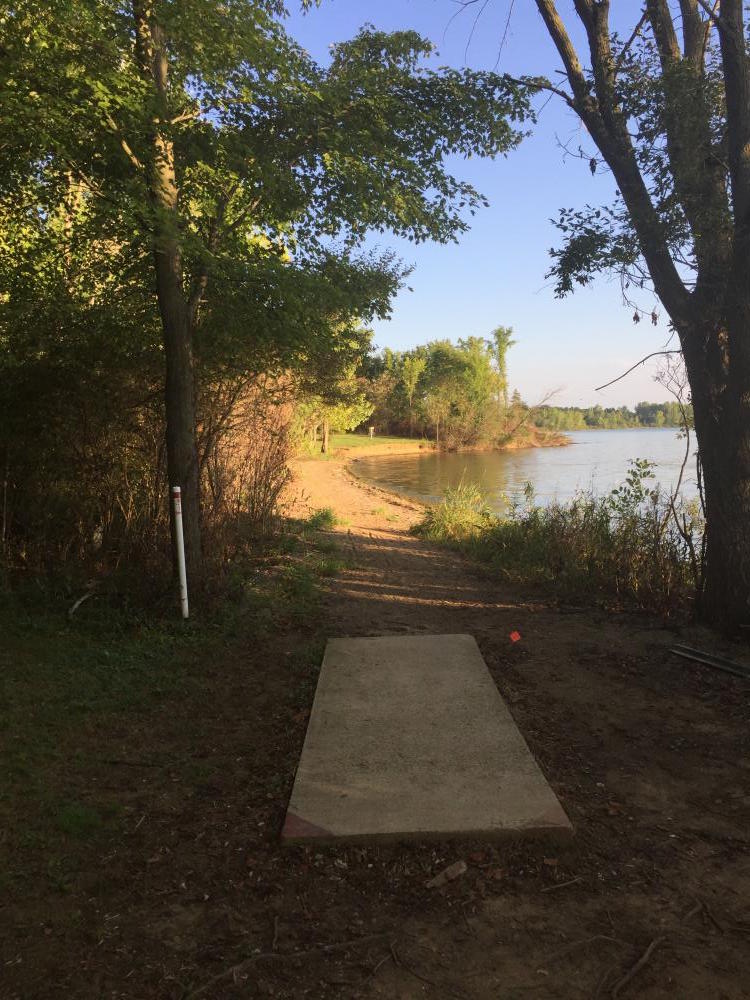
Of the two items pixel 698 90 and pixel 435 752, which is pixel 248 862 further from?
pixel 698 90

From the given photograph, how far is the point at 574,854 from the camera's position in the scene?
9.22ft

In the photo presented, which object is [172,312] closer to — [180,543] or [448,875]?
[180,543]

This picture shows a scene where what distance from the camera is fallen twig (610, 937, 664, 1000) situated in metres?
2.08

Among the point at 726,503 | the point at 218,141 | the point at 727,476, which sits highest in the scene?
the point at 218,141

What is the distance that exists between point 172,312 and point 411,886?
4788 mm

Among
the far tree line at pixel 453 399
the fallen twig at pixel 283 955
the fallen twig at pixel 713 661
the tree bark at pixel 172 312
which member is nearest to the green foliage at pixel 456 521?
the fallen twig at pixel 713 661

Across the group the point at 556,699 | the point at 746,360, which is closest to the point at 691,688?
the point at 556,699

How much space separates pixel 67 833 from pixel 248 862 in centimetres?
88

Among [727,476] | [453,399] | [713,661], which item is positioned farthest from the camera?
[453,399]

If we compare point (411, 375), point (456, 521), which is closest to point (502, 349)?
point (411, 375)

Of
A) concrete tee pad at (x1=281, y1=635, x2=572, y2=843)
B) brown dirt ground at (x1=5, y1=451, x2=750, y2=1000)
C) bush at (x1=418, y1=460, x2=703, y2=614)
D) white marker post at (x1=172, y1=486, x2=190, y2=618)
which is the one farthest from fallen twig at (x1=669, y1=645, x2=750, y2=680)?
white marker post at (x1=172, y1=486, x2=190, y2=618)

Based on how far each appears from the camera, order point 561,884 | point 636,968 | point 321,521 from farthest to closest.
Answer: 1. point 321,521
2. point 561,884
3. point 636,968

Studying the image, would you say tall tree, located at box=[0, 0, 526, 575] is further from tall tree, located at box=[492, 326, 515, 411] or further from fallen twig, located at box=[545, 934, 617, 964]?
tall tree, located at box=[492, 326, 515, 411]

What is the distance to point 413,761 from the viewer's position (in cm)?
358
